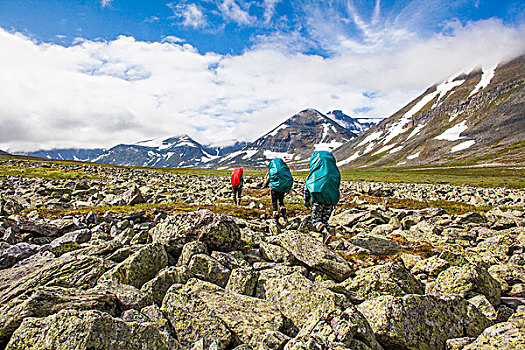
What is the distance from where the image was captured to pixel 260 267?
764cm

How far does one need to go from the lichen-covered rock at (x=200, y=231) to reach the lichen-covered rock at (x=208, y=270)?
1.15 metres

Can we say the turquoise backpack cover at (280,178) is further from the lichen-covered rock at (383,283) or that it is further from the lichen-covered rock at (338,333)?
the lichen-covered rock at (338,333)

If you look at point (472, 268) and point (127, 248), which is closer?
point (472, 268)

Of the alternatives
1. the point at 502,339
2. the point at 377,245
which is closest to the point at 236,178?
the point at 377,245

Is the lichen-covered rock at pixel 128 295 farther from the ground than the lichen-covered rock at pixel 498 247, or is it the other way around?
the lichen-covered rock at pixel 128 295

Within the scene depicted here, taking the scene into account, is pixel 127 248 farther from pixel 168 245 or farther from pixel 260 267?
pixel 260 267

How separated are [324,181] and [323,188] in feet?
0.96

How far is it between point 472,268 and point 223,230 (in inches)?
264

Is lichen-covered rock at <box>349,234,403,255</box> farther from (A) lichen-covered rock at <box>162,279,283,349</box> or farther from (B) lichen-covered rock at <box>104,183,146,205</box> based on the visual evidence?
(B) lichen-covered rock at <box>104,183,146,205</box>

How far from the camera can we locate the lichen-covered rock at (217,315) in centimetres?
513

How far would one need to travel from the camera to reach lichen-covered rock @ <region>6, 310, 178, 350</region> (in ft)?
14.2

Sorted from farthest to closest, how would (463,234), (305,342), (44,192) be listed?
(44,192), (463,234), (305,342)

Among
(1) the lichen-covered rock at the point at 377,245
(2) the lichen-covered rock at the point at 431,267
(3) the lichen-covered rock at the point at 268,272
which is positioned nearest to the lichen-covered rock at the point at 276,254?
(3) the lichen-covered rock at the point at 268,272

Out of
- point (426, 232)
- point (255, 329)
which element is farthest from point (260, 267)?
point (426, 232)
